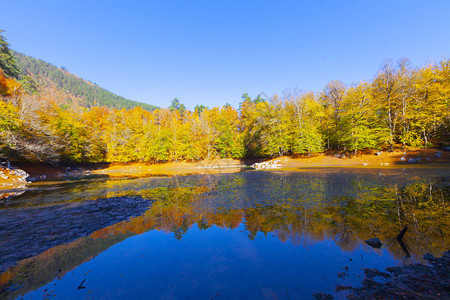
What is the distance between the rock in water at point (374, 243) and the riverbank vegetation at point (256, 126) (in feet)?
113

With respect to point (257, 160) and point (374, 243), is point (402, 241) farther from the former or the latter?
point (257, 160)

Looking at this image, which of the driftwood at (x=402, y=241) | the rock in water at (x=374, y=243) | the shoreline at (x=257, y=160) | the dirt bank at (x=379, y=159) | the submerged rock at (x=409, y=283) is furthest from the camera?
the dirt bank at (x=379, y=159)

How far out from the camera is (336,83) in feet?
139

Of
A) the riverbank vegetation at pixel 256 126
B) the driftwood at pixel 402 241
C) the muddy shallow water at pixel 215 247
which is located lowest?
the muddy shallow water at pixel 215 247

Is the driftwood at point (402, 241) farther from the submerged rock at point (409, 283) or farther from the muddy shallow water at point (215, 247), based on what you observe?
the submerged rock at point (409, 283)

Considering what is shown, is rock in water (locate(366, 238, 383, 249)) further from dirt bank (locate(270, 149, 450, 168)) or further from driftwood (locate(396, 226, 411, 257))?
dirt bank (locate(270, 149, 450, 168))

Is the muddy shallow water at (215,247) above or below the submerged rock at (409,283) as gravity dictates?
below

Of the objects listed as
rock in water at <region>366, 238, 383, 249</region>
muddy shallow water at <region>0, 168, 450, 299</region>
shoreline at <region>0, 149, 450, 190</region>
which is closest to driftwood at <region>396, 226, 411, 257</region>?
muddy shallow water at <region>0, 168, 450, 299</region>

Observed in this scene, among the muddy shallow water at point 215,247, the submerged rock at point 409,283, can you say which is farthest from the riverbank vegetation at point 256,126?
the submerged rock at point 409,283

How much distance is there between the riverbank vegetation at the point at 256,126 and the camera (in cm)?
3006

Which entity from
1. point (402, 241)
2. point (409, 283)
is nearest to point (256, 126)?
point (402, 241)

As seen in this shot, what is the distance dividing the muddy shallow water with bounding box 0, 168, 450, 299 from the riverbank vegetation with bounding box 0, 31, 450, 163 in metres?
28.8

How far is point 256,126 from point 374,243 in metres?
44.0

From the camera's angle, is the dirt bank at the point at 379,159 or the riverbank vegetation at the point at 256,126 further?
the riverbank vegetation at the point at 256,126
